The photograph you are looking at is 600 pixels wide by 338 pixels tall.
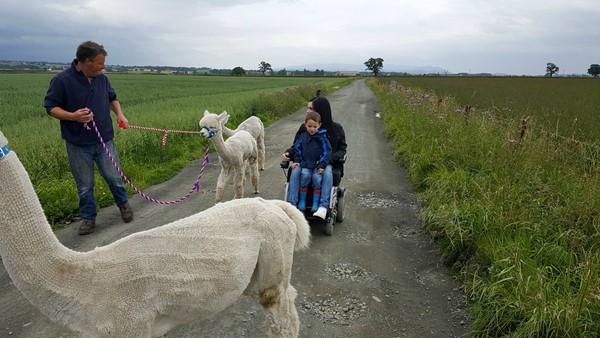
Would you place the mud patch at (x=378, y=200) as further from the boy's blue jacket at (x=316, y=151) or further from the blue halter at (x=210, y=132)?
the blue halter at (x=210, y=132)

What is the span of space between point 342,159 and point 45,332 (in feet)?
12.8

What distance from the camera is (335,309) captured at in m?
3.57

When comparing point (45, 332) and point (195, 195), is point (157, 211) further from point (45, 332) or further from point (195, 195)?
point (45, 332)

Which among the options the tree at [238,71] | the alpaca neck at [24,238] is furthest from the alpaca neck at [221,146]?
the tree at [238,71]

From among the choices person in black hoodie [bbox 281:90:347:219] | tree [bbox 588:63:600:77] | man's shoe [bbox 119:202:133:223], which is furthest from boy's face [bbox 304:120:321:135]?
tree [bbox 588:63:600:77]

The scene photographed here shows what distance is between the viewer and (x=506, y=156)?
21.3 ft

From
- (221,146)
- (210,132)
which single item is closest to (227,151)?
(221,146)

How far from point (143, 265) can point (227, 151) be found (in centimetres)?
395

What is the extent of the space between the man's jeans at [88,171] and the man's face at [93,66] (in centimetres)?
94

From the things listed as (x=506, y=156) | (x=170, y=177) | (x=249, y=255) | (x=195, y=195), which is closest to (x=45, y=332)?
(x=249, y=255)

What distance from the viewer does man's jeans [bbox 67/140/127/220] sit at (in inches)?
191

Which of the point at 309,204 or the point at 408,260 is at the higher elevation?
the point at 309,204

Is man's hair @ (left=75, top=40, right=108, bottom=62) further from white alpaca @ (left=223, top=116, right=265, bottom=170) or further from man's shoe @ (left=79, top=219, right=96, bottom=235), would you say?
white alpaca @ (left=223, top=116, right=265, bottom=170)

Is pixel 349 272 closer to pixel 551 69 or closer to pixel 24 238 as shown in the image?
pixel 24 238
